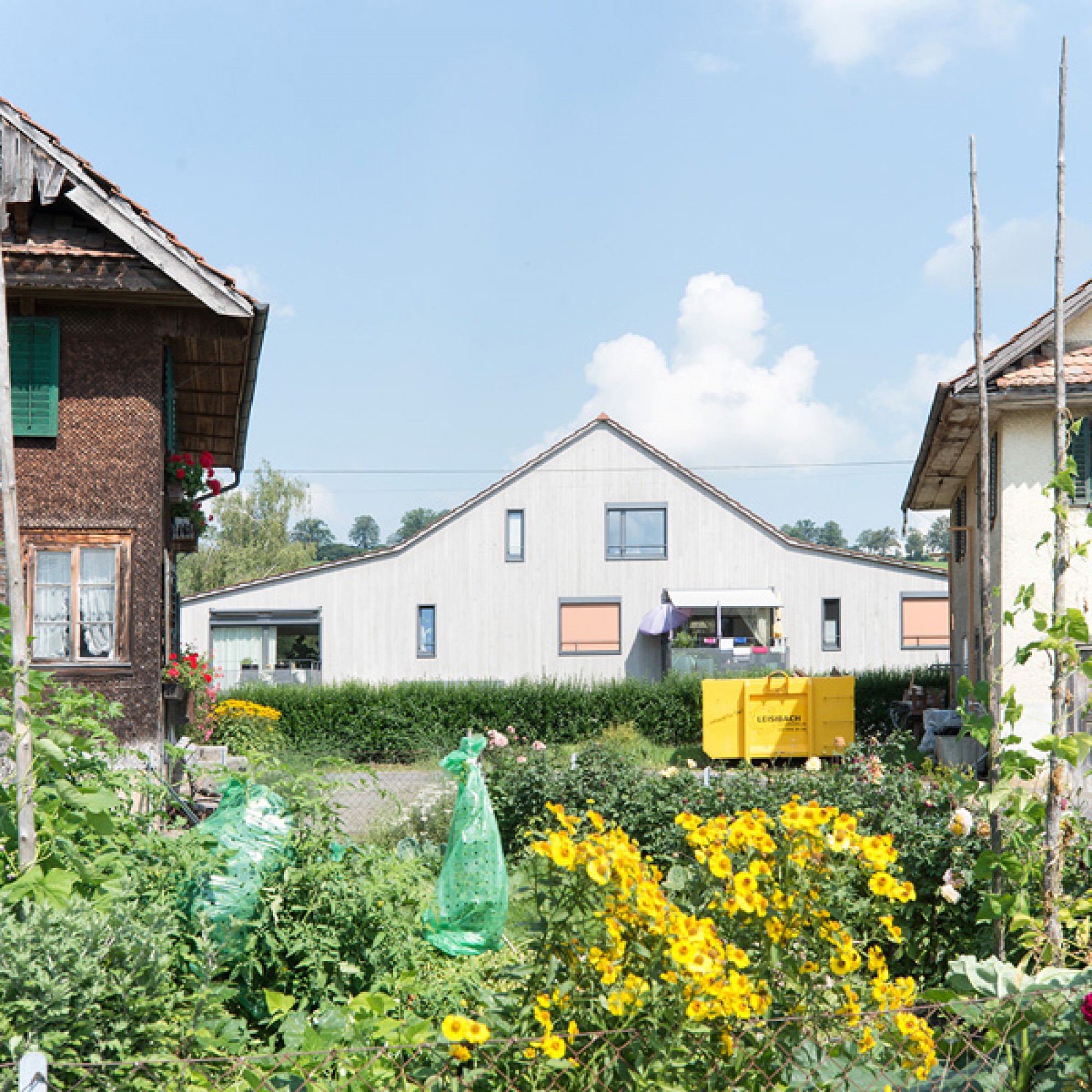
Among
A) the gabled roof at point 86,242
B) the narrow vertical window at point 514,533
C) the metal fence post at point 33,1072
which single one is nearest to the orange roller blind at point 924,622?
the narrow vertical window at point 514,533

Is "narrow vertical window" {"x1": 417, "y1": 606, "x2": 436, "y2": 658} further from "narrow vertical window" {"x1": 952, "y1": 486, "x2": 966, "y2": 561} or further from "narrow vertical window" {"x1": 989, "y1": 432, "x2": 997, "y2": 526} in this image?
"narrow vertical window" {"x1": 989, "y1": 432, "x2": 997, "y2": 526}

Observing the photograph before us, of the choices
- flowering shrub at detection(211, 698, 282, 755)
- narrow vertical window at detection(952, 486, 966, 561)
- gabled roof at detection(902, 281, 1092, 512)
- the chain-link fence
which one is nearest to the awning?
narrow vertical window at detection(952, 486, 966, 561)

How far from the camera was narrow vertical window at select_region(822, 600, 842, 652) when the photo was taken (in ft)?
112

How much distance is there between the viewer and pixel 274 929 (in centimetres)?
543

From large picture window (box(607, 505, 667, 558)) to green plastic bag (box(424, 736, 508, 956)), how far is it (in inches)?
1011

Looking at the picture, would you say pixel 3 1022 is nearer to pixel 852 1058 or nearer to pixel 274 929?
pixel 274 929

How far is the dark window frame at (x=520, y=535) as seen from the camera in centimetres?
3366

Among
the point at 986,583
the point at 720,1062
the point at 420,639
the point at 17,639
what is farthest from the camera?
the point at 420,639

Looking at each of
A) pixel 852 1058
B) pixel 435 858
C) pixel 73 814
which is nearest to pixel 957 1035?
pixel 852 1058

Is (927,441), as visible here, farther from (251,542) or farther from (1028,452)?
(251,542)

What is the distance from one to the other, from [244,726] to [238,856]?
626 inches

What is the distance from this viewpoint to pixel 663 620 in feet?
107

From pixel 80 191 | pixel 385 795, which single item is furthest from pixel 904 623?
pixel 385 795

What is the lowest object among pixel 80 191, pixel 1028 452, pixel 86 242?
pixel 1028 452
